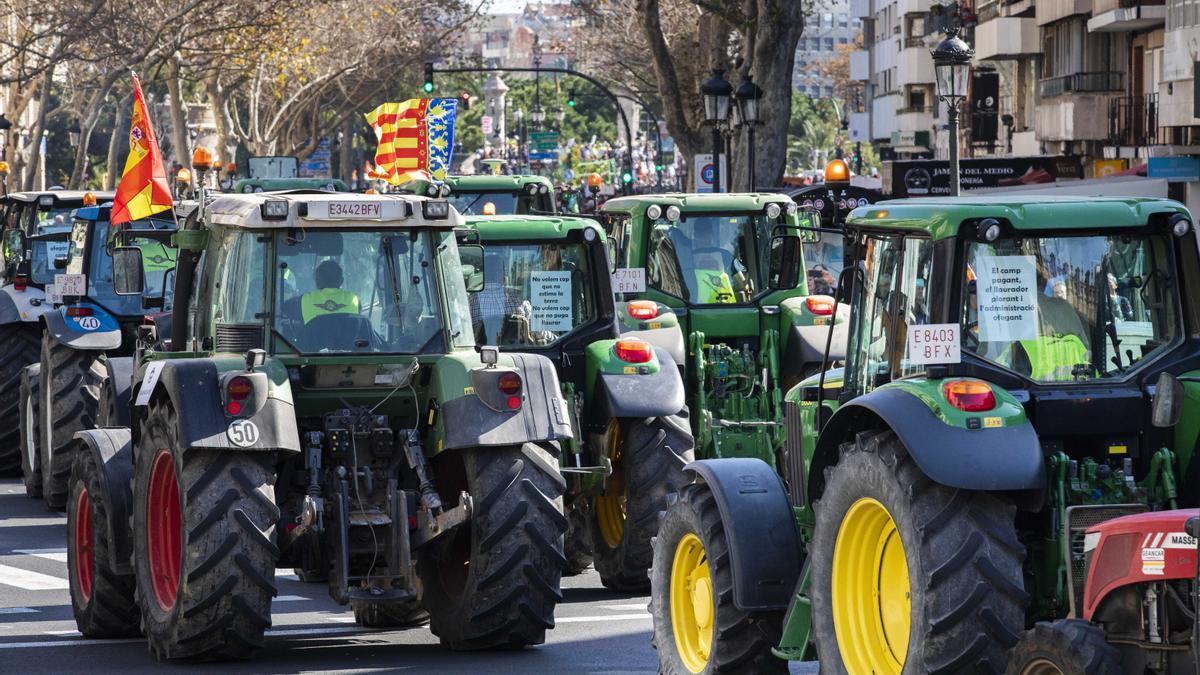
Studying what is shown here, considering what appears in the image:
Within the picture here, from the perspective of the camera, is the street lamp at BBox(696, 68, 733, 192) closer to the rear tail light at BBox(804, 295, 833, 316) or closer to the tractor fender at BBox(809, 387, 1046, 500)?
the rear tail light at BBox(804, 295, 833, 316)

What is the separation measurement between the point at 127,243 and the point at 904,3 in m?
78.7

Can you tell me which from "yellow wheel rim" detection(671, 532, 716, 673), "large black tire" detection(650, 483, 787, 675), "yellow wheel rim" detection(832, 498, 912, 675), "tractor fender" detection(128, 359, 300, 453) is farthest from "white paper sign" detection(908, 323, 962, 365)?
"tractor fender" detection(128, 359, 300, 453)

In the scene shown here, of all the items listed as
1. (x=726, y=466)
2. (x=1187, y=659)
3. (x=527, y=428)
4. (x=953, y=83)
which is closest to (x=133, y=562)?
(x=527, y=428)

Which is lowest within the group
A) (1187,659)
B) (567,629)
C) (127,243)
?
(567,629)

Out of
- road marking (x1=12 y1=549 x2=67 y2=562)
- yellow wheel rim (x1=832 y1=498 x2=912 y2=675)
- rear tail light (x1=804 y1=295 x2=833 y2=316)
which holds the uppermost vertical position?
rear tail light (x1=804 y1=295 x2=833 y2=316)

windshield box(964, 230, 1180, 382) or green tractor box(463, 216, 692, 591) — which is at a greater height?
windshield box(964, 230, 1180, 382)

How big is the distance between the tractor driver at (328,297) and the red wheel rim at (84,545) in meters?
1.70

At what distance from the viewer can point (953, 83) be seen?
2427cm

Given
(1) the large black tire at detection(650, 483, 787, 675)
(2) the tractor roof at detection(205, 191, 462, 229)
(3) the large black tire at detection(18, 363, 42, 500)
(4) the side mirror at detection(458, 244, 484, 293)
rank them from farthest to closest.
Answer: (3) the large black tire at detection(18, 363, 42, 500), (4) the side mirror at detection(458, 244, 484, 293), (2) the tractor roof at detection(205, 191, 462, 229), (1) the large black tire at detection(650, 483, 787, 675)

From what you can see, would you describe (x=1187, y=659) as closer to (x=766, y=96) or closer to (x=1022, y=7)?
(x=766, y=96)

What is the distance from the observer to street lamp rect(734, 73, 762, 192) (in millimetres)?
33438

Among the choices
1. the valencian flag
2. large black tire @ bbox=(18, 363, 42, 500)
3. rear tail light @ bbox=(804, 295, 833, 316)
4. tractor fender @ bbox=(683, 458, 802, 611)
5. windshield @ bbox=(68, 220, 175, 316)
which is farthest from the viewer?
the valencian flag

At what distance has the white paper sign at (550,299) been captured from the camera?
45.9ft

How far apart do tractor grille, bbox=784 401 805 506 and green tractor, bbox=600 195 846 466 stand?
5740mm
